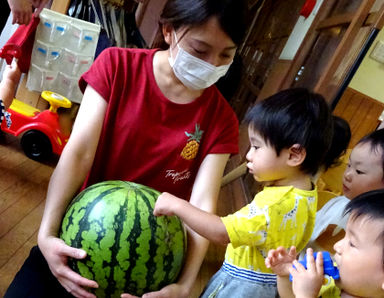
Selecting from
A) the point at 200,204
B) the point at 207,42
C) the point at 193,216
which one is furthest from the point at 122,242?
the point at 207,42

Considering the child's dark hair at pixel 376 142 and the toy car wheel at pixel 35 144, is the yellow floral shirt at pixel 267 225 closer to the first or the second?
the child's dark hair at pixel 376 142

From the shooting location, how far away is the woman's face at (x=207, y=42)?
1083 millimetres

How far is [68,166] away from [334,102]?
1.70m

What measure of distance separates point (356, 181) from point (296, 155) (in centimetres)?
42

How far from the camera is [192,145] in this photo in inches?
50.1

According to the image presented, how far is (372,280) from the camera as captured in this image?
90 centimetres

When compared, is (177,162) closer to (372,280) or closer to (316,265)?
(316,265)

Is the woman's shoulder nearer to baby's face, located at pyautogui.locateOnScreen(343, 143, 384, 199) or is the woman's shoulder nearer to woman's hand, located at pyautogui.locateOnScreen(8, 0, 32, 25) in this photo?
woman's hand, located at pyautogui.locateOnScreen(8, 0, 32, 25)

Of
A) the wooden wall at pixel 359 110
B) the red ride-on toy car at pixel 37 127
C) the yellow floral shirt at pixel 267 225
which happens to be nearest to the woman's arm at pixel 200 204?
the yellow floral shirt at pixel 267 225

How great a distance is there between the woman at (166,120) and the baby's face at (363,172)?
547 millimetres

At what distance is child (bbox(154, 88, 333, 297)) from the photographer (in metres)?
1.13

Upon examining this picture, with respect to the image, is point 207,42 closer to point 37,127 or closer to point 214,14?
point 214,14

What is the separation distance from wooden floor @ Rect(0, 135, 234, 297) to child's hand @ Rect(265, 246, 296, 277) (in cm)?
115

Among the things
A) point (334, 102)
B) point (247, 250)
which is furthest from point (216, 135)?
point (334, 102)
